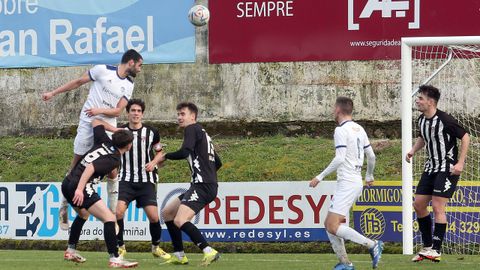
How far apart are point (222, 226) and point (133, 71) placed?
13.7 ft

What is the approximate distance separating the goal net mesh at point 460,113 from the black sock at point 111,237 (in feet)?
17.7

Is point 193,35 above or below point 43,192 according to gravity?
above

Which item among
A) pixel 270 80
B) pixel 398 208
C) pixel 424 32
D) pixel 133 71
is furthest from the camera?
pixel 270 80

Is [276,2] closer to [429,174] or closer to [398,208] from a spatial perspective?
[398,208]

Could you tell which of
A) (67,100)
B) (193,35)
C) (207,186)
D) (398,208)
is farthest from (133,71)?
(67,100)

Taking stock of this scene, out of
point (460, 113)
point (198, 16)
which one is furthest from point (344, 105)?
Answer: point (460, 113)

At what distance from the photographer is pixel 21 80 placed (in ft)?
74.4

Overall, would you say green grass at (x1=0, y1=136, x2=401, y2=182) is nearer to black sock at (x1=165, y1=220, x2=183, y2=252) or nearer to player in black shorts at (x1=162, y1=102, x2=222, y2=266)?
black sock at (x1=165, y1=220, x2=183, y2=252)

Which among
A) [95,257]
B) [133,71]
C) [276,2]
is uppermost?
[276,2]

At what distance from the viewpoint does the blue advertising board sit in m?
21.2

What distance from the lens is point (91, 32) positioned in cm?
2161

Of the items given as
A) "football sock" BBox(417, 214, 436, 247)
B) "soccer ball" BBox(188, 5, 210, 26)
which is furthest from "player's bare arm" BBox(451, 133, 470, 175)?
"soccer ball" BBox(188, 5, 210, 26)

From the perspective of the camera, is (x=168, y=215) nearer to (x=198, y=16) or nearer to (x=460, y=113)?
(x=198, y=16)

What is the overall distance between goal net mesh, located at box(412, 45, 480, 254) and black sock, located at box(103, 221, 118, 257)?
5.39 m
